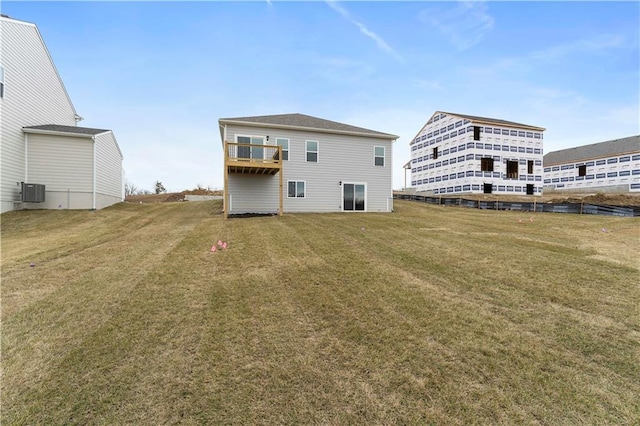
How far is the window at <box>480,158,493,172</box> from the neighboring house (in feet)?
55.7

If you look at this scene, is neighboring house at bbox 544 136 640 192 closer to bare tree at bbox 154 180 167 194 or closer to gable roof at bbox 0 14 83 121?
gable roof at bbox 0 14 83 121

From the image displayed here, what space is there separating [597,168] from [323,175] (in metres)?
39.2

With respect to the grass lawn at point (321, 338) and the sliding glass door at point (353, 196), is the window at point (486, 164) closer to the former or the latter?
the sliding glass door at point (353, 196)

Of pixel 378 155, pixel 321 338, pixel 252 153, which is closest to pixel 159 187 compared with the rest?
pixel 252 153

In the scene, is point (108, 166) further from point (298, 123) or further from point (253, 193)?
point (298, 123)

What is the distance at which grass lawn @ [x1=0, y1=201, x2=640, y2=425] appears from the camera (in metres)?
2.20

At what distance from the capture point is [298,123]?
53.6 feet

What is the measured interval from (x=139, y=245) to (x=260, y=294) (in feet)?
17.1

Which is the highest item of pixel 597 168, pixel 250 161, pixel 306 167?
pixel 597 168

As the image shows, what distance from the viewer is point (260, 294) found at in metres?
4.38

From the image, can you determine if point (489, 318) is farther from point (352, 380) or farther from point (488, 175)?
point (488, 175)

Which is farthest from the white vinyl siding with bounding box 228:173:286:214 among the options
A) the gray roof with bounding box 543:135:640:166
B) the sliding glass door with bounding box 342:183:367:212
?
the gray roof with bounding box 543:135:640:166

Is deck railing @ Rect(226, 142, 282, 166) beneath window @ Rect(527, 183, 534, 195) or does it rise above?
above

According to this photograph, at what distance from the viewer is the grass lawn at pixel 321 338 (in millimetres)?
2203
